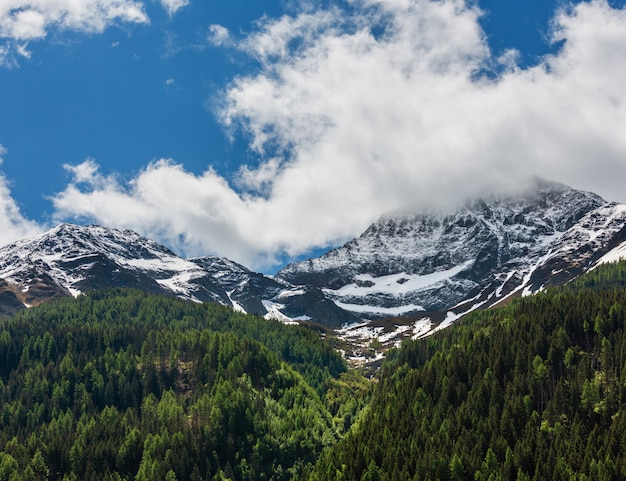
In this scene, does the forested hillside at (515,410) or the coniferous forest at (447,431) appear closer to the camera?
the forested hillside at (515,410)

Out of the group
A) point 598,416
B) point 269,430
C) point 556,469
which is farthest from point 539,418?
point 269,430

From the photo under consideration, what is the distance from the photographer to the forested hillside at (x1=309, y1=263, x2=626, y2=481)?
421 ft

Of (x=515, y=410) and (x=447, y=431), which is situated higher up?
(x=515, y=410)

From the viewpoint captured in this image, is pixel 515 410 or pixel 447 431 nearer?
pixel 515 410

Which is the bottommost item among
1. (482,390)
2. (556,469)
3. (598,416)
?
(556,469)

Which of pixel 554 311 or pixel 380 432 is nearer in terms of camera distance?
pixel 380 432

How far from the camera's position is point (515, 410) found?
14750cm

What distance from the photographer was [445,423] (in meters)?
152

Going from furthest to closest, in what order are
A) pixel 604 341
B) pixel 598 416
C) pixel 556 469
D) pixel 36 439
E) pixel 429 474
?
pixel 36 439
pixel 604 341
pixel 598 416
pixel 429 474
pixel 556 469

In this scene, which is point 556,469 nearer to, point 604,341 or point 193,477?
point 604,341

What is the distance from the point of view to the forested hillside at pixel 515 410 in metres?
128

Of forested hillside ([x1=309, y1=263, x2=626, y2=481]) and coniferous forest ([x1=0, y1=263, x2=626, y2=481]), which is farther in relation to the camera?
coniferous forest ([x1=0, y1=263, x2=626, y2=481])

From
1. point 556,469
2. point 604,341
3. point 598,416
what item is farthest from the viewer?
point 604,341

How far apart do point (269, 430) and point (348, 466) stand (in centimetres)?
5021
